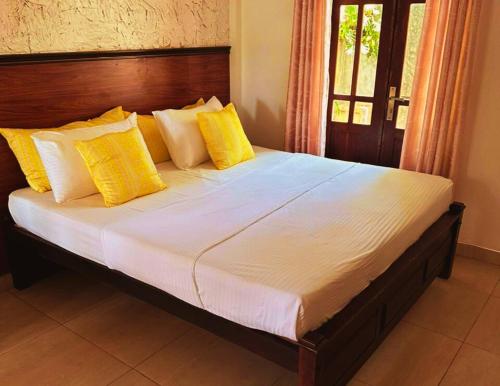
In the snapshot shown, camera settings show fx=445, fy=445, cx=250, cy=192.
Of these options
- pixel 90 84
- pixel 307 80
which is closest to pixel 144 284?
pixel 90 84

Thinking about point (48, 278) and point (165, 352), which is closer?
point (165, 352)

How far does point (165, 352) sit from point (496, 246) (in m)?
2.32

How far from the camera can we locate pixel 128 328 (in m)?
2.46

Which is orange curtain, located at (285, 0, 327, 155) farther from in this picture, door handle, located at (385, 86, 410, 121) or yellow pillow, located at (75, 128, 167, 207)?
yellow pillow, located at (75, 128, 167, 207)

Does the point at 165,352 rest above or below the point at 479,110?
below

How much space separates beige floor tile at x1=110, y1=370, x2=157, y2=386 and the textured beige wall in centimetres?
186

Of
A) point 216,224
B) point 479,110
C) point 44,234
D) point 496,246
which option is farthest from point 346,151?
point 44,234

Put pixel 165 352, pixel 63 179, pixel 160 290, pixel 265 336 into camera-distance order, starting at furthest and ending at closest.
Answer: pixel 63 179, pixel 165 352, pixel 160 290, pixel 265 336

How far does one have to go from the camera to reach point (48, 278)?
115 inches

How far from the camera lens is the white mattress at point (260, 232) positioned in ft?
5.58

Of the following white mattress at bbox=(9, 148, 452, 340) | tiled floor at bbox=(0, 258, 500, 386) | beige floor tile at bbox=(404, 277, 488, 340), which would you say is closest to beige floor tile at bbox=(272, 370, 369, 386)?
tiled floor at bbox=(0, 258, 500, 386)

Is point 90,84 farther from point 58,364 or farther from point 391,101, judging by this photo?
point 391,101

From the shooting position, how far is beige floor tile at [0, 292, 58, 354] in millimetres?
2359

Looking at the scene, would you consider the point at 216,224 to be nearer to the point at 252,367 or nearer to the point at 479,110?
the point at 252,367
